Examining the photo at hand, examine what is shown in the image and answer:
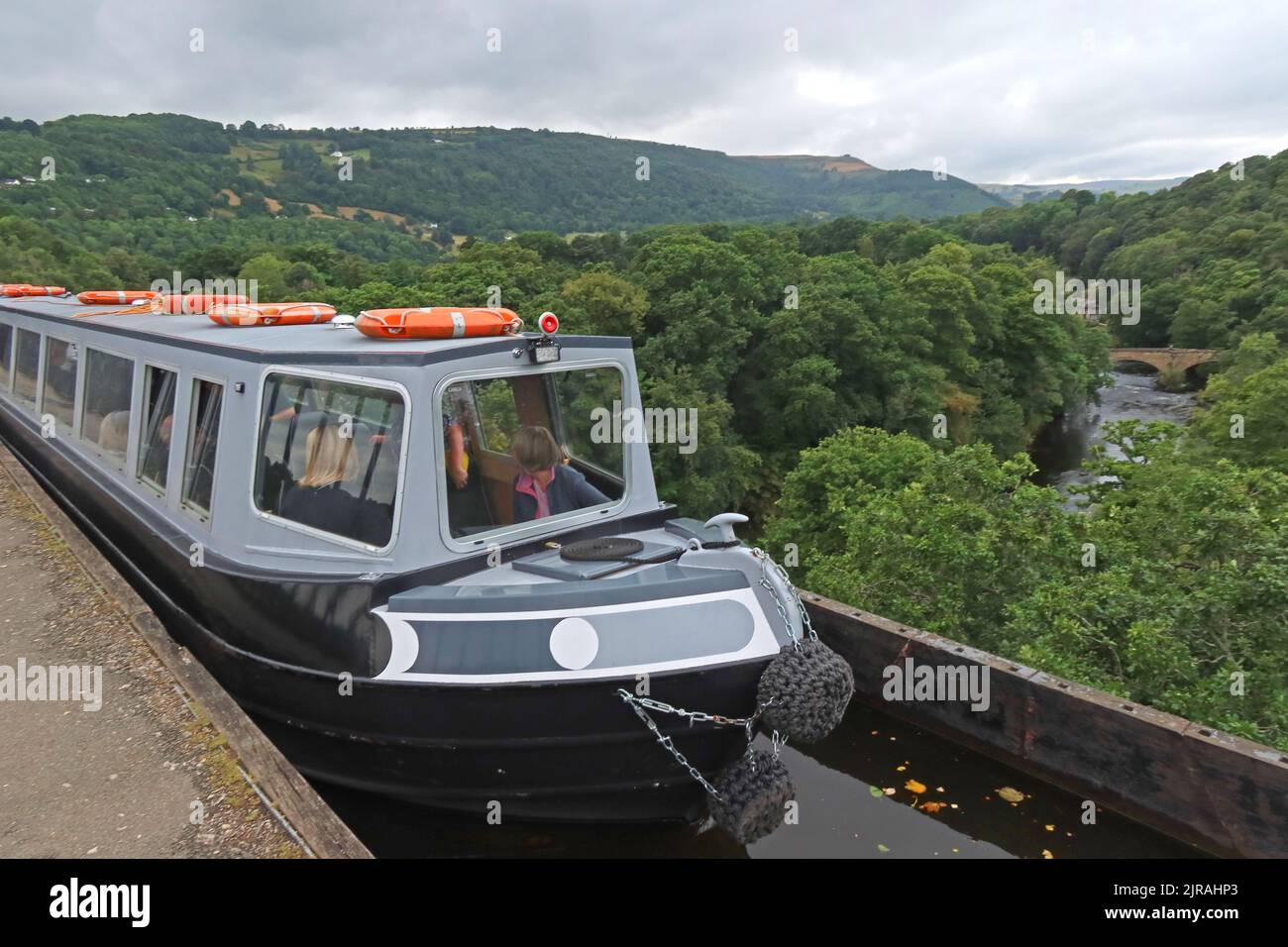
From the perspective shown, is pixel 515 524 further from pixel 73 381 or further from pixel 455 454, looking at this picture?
pixel 73 381

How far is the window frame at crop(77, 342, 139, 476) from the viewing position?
22.7 feet

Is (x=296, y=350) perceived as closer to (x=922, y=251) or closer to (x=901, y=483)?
(x=901, y=483)

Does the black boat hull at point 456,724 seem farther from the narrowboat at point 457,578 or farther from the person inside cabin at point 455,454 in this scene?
the person inside cabin at point 455,454

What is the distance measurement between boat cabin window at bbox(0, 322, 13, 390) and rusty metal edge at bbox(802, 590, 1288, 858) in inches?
472

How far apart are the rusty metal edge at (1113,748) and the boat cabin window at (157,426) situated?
17.8 feet

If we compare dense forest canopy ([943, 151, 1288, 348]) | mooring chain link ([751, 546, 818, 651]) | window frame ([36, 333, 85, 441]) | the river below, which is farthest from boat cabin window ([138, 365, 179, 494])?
dense forest canopy ([943, 151, 1288, 348])

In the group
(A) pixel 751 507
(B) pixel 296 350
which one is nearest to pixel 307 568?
(B) pixel 296 350

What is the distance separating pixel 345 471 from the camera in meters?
4.70

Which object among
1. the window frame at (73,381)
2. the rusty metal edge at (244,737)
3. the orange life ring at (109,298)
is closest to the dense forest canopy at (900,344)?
the rusty metal edge at (244,737)

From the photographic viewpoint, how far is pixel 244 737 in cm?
426

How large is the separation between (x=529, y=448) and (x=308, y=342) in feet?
5.25

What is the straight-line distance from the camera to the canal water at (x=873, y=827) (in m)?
4.68

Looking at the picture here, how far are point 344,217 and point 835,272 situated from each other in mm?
79670

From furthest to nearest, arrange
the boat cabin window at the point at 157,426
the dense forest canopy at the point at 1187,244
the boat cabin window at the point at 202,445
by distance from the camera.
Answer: the dense forest canopy at the point at 1187,244 < the boat cabin window at the point at 157,426 < the boat cabin window at the point at 202,445
